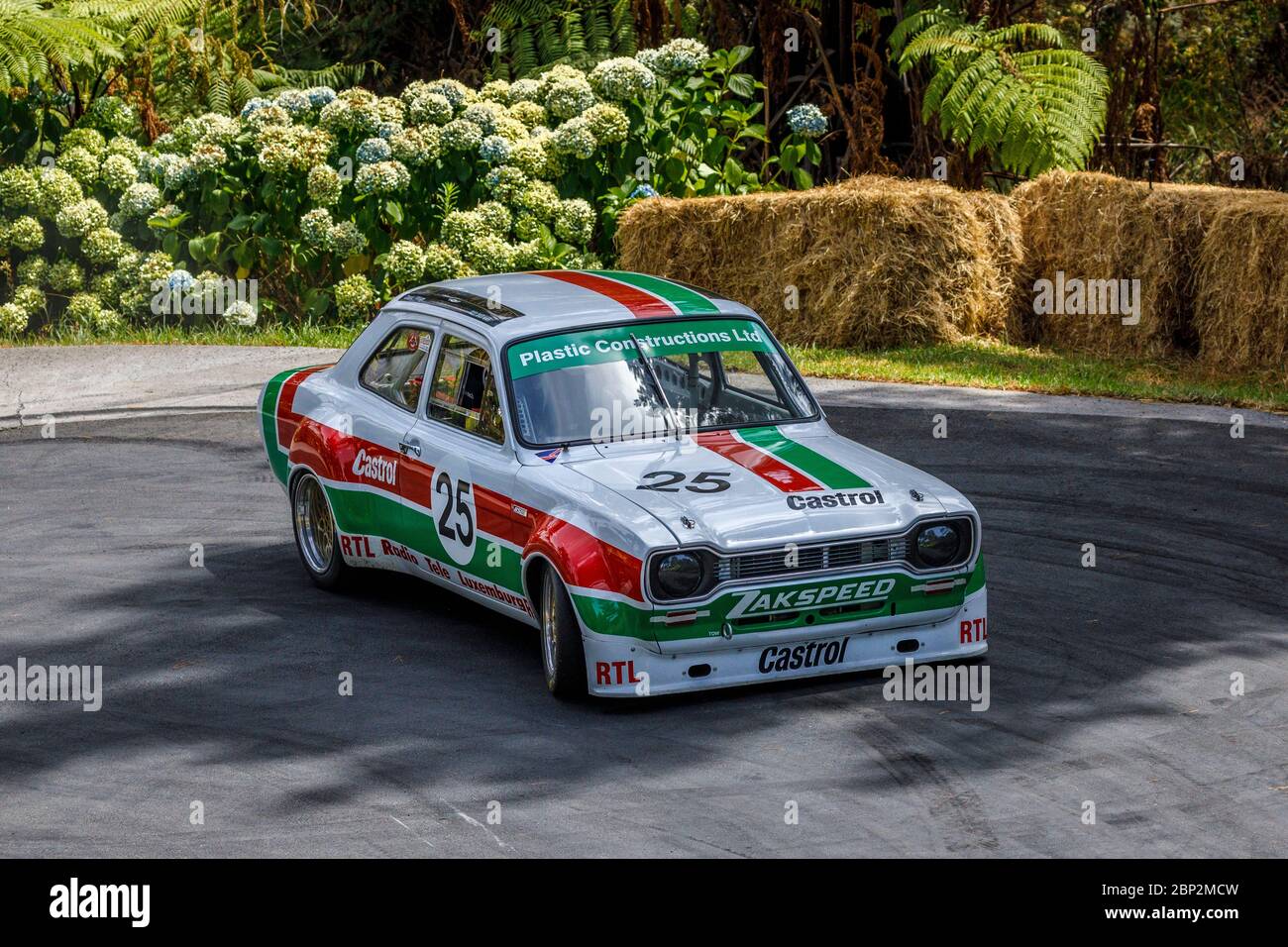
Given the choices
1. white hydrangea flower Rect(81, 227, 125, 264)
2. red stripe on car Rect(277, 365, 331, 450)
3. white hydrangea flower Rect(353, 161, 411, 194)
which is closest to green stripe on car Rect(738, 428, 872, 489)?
red stripe on car Rect(277, 365, 331, 450)

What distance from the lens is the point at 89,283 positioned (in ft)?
62.8

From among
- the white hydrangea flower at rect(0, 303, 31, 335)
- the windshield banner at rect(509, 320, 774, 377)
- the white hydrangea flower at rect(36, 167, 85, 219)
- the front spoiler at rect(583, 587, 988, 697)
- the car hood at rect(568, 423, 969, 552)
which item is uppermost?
the windshield banner at rect(509, 320, 774, 377)

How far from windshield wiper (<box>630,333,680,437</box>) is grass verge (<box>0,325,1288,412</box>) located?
6981 millimetres

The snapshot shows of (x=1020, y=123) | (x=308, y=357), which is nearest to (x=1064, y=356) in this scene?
(x=1020, y=123)

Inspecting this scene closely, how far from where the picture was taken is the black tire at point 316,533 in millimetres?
8844

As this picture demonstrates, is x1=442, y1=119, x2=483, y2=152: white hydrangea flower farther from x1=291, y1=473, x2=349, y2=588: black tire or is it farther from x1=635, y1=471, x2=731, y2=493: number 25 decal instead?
x1=635, y1=471, x2=731, y2=493: number 25 decal

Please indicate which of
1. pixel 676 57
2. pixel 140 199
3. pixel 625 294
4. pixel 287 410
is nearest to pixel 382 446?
pixel 287 410

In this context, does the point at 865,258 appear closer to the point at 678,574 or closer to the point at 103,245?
the point at 103,245

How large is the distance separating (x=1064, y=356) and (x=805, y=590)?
10.1 meters

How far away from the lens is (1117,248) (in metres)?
16.0

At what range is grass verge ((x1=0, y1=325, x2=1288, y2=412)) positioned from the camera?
14.0 meters

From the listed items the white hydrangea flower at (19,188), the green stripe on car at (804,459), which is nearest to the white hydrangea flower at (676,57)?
the white hydrangea flower at (19,188)

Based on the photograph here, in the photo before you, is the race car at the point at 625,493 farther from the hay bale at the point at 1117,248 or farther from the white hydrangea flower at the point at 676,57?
the white hydrangea flower at the point at 676,57

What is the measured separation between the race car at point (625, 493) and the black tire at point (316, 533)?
0.6 inches
